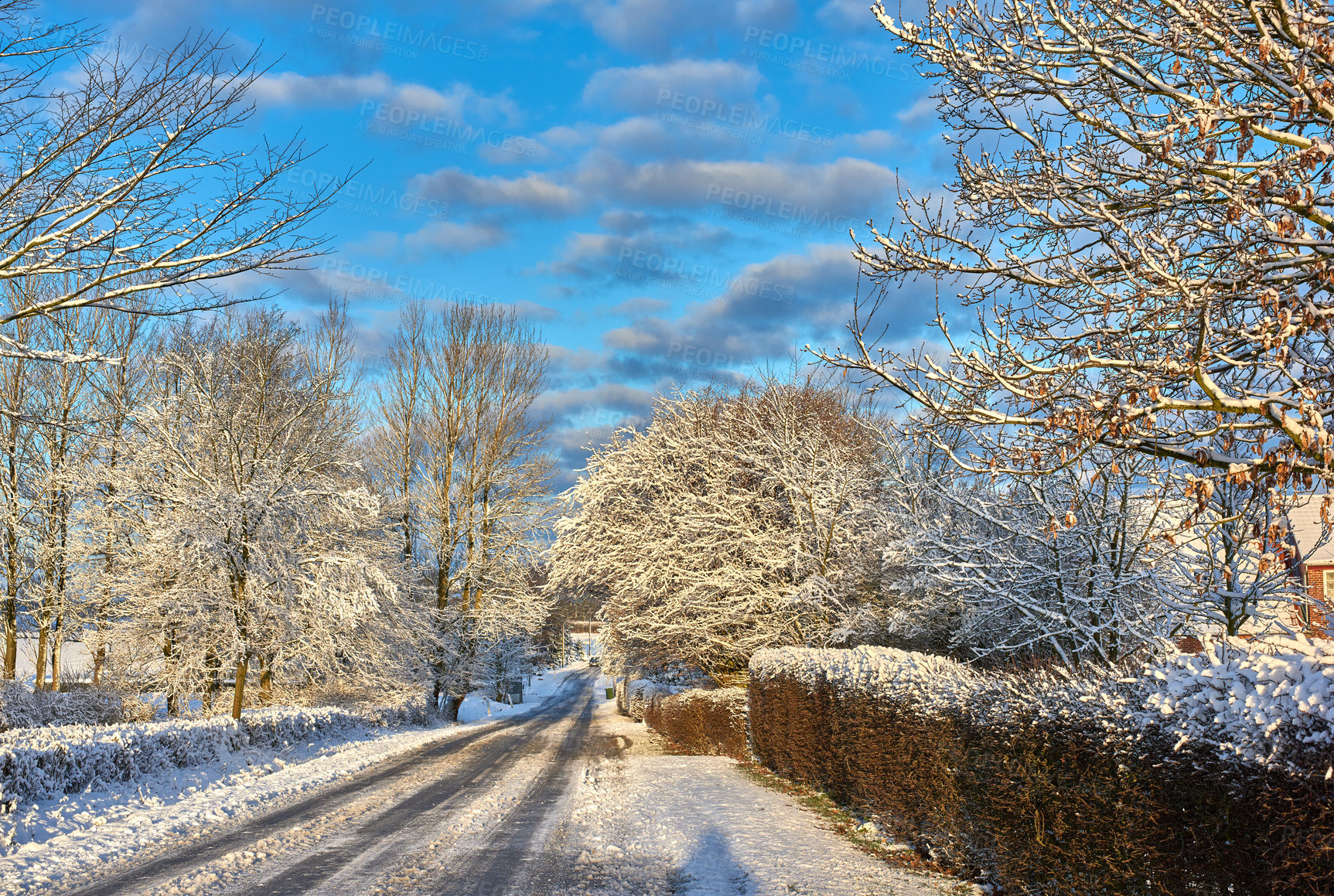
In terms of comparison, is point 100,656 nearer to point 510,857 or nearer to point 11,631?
point 11,631

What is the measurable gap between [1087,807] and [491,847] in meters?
5.74

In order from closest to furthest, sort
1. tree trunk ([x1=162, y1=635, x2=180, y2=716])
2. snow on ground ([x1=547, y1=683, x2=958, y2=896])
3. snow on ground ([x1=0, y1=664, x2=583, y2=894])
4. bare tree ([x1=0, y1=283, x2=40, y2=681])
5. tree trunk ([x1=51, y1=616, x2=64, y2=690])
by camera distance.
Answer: snow on ground ([x1=547, y1=683, x2=958, y2=896]) → snow on ground ([x1=0, y1=664, x2=583, y2=894]) → tree trunk ([x1=162, y1=635, x2=180, y2=716]) → bare tree ([x1=0, y1=283, x2=40, y2=681]) → tree trunk ([x1=51, y1=616, x2=64, y2=690])

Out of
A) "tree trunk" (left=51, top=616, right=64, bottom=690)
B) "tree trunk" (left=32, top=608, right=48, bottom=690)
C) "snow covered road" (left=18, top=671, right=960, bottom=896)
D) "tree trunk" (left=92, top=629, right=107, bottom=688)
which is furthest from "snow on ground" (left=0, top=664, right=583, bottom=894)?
"tree trunk" (left=51, top=616, right=64, bottom=690)

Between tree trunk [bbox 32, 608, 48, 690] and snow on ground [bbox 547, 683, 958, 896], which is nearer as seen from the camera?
snow on ground [bbox 547, 683, 958, 896]

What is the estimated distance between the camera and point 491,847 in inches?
311

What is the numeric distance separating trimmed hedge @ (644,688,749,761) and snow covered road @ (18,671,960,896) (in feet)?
13.3

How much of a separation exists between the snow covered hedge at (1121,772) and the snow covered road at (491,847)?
2.99 ft

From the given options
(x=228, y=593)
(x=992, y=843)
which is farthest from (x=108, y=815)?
(x=992, y=843)

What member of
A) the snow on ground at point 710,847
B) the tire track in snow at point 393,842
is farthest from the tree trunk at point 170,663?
the snow on ground at point 710,847

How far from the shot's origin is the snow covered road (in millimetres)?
6414

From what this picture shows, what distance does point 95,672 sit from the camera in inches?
872

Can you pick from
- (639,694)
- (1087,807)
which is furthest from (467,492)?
(1087,807)

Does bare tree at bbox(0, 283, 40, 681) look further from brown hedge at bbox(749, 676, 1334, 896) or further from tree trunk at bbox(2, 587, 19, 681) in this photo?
brown hedge at bbox(749, 676, 1334, 896)

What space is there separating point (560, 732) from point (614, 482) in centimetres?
873
